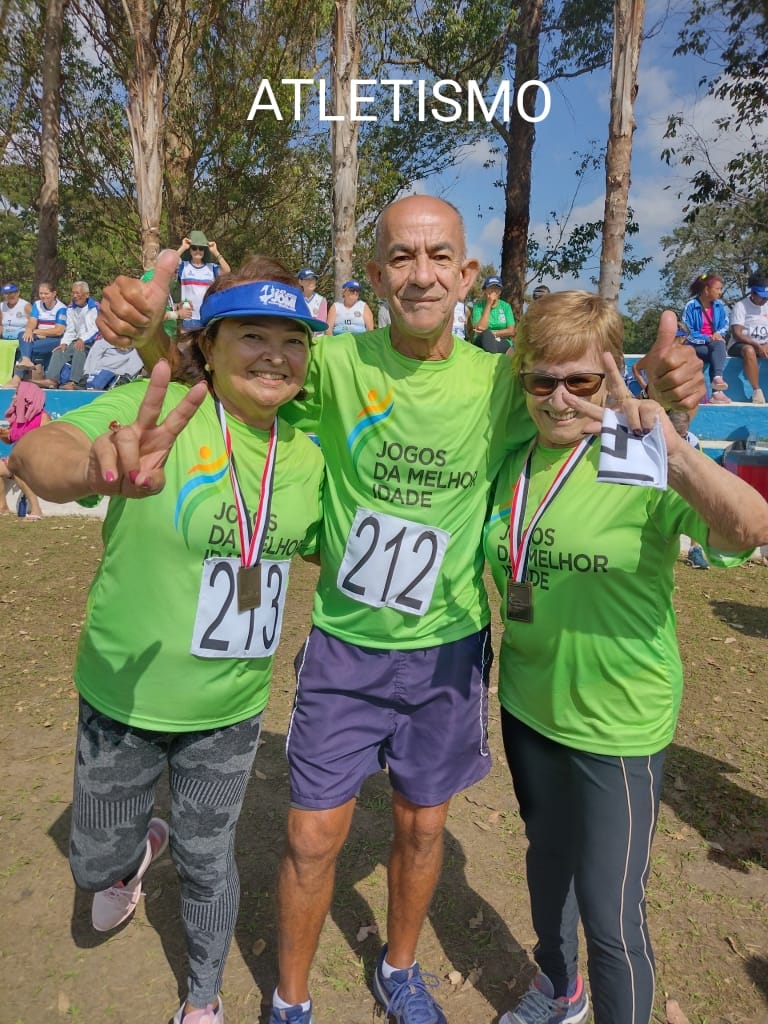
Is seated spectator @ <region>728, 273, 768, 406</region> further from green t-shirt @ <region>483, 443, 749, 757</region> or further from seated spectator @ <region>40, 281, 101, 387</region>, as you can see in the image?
seated spectator @ <region>40, 281, 101, 387</region>

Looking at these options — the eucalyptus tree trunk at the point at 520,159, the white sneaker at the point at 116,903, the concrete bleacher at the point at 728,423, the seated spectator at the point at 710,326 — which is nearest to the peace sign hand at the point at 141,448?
the white sneaker at the point at 116,903

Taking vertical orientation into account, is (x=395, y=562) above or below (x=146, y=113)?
below

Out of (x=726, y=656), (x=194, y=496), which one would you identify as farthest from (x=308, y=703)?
(x=726, y=656)

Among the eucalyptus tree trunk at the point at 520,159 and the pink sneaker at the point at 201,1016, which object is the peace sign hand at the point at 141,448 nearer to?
the pink sneaker at the point at 201,1016

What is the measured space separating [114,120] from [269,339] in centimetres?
2274

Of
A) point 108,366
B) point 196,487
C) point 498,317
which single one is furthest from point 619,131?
point 196,487

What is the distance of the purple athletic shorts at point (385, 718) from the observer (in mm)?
2262

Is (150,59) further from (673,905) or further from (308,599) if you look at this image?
(673,905)

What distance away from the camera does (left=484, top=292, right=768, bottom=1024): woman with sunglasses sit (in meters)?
1.91

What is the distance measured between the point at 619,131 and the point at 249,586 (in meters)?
9.60

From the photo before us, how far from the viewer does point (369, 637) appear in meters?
2.26

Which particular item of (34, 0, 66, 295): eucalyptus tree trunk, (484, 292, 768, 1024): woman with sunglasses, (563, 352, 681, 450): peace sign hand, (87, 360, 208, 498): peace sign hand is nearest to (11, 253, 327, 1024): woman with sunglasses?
(87, 360, 208, 498): peace sign hand

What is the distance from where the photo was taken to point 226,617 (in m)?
2.11

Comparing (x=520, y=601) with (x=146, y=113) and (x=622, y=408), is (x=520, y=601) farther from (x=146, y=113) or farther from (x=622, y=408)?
(x=146, y=113)
